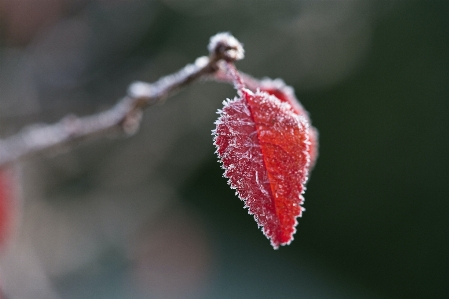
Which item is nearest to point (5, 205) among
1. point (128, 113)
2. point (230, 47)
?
point (128, 113)

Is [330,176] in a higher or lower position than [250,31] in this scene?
lower

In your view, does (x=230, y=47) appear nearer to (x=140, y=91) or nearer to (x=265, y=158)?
(x=265, y=158)

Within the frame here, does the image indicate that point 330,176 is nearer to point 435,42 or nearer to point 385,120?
point 385,120

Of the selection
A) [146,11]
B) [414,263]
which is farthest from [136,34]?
[414,263]

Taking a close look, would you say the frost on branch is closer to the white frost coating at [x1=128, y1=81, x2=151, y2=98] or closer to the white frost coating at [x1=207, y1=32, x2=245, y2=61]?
the white frost coating at [x1=128, y1=81, x2=151, y2=98]

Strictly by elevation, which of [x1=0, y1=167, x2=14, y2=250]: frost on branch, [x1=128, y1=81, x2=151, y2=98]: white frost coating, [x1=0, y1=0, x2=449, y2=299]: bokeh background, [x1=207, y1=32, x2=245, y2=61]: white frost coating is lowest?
[x1=207, y1=32, x2=245, y2=61]: white frost coating

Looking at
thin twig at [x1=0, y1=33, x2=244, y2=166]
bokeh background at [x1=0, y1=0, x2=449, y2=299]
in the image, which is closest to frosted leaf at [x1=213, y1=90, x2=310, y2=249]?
thin twig at [x1=0, y1=33, x2=244, y2=166]
